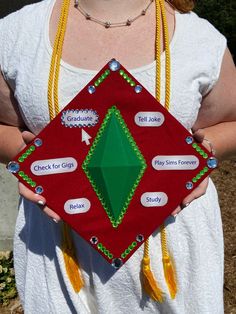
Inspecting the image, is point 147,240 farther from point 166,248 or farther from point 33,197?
point 33,197

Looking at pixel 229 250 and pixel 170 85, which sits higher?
pixel 170 85

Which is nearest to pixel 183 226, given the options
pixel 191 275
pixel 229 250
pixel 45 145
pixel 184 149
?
pixel 191 275

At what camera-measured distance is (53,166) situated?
39.6 inches

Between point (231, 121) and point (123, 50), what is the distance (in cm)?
30

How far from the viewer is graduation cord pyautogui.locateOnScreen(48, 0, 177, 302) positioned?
105 centimetres

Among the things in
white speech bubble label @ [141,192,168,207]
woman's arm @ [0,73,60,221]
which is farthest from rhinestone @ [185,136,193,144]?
woman's arm @ [0,73,60,221]

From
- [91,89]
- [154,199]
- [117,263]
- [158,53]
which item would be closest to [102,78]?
[91,89]

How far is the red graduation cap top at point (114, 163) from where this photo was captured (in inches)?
38.8

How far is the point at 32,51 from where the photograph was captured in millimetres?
1079

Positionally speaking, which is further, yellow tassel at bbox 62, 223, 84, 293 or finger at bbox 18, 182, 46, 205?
yellow tassel at bbox 62, 223, 84, 293

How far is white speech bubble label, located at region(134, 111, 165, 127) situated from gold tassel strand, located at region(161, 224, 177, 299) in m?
0.24

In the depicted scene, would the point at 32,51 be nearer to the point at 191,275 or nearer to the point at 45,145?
the point at 45,145

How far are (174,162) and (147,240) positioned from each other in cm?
18

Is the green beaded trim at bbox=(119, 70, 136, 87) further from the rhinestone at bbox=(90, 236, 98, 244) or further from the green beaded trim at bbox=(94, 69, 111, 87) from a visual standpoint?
the rhinestone at bbox=(90, 236, 98, 244)
